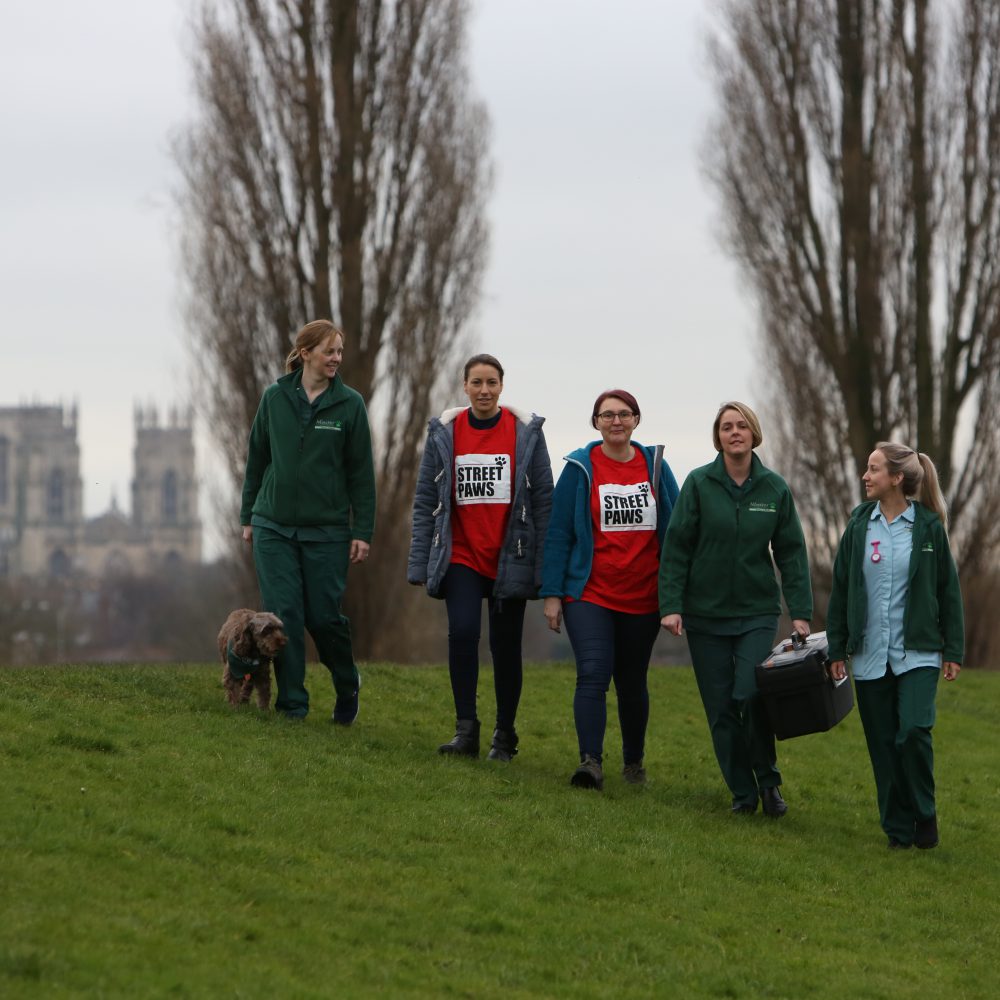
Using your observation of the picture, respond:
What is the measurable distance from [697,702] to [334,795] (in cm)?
668

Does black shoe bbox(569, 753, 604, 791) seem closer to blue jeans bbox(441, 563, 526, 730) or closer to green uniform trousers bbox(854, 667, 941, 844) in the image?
blue jeans bbox(441, 563, 526, 730)

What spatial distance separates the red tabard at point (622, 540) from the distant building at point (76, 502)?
162376mm

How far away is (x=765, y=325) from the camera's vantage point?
75.5 ft

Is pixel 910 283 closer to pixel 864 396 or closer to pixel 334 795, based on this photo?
pixel 864 396

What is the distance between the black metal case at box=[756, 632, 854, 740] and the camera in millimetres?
8266

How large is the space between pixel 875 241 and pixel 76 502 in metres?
158

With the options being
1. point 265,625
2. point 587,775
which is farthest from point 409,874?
point 265,625

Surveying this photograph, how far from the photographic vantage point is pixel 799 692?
829 centimetres

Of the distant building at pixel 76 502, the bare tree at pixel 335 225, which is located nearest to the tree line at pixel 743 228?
the bare tree at pixel 335 225

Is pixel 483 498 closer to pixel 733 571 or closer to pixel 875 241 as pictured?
pixel 733 571

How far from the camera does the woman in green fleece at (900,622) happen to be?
826 cm

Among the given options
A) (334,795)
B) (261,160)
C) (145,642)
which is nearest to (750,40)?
(261,160)

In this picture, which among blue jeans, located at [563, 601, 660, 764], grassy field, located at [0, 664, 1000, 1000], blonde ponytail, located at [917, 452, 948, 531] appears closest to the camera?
grassy field, located at [0, 664, 1000, 1000]

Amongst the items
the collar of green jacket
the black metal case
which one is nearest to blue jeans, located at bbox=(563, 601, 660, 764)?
the black metal case
